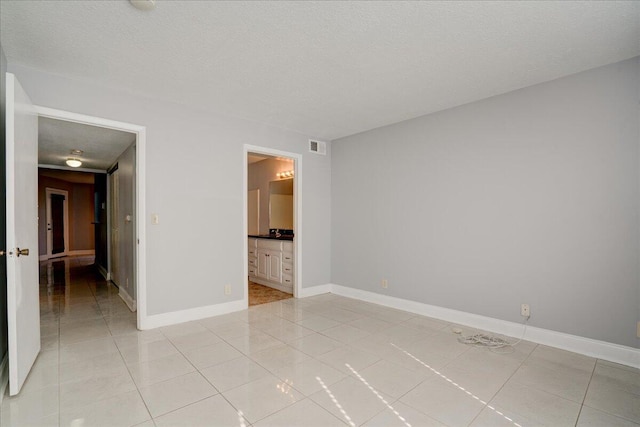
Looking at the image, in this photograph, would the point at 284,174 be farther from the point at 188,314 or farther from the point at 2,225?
the point at 2,225

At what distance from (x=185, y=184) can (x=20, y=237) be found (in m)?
1.63

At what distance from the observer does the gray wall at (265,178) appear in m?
6.38

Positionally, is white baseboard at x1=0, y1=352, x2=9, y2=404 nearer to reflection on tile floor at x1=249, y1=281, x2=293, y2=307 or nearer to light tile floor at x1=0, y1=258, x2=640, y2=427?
light tile floor at x1=0, y1=258, x2=640, y2=427

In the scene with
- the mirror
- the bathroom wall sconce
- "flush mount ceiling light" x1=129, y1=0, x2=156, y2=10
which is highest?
"flush mount ceiling light" x1=129, y1=0, x2=156, y2=10

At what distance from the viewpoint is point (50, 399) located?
79.6 inches

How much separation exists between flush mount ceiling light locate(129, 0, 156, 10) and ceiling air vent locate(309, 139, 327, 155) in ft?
10.2

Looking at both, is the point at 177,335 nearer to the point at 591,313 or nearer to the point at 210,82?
the point at 210,82

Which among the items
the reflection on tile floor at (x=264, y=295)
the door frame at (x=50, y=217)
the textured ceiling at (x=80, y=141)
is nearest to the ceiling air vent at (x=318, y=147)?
the reflection on tile floor at (x=264, y=295)

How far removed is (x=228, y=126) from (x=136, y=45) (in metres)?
1.65

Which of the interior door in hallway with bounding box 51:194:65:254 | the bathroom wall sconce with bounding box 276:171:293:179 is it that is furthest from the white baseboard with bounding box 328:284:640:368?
the interior door in hallway with bounding box 51:194:65:254

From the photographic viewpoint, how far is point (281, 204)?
635cm

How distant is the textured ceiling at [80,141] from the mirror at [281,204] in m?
2.71

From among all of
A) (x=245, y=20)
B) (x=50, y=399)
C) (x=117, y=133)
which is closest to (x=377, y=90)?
(x=245, y=20)

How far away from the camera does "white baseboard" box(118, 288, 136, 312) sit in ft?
13.2
